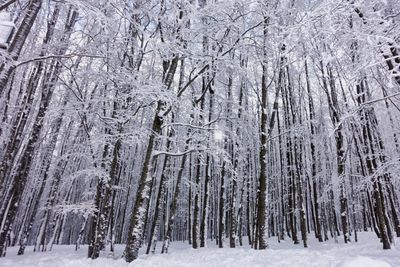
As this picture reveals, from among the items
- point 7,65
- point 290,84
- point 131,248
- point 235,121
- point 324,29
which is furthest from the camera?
point 290,84

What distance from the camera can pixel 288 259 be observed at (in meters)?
7.62

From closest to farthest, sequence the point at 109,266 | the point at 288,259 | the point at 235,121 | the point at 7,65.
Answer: the point at 7,65 < the point at 288,259 < the point at 109,266 < the point at 235,121

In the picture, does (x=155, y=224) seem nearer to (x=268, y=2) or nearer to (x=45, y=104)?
(x=45, y=104)

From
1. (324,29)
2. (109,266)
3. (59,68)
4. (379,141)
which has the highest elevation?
(59,68)

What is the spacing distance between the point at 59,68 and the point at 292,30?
40.2 ft

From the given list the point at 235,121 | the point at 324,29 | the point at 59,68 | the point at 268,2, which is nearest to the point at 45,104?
the point at 59,68

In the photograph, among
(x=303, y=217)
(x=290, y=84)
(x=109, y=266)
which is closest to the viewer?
(x=109, y=266)

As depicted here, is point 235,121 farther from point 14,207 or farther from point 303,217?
point 14,207

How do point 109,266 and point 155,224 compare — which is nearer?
point 109,266

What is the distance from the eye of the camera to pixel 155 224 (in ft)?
53.3

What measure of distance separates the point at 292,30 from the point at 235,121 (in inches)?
386

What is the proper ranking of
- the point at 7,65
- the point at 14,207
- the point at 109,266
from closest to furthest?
the point at 7,65, the point at 109,266, the point at 14,207

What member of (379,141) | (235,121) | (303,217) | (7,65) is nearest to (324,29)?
(7,65)

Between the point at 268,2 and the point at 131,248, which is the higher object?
the point at 268,2
